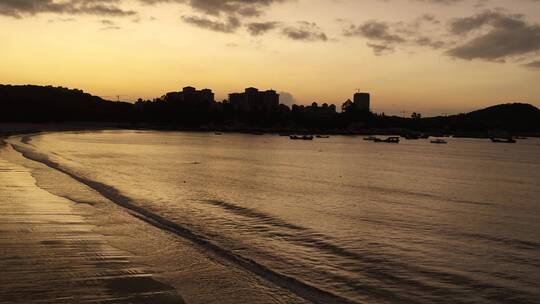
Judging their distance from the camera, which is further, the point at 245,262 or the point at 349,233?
the point at 349,233

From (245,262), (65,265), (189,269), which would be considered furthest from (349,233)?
(65,265)

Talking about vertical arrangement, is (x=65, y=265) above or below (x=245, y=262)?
above

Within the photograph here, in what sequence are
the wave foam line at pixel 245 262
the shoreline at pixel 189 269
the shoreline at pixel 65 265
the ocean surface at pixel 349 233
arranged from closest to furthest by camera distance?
1. the shoreline at pixel 65 265
2. the shoreline at pixel 189 269
3. the wave foam line at pixel 245 262
4. the ocean surface at pixel 349 233

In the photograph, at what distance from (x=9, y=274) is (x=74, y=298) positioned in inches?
89.6

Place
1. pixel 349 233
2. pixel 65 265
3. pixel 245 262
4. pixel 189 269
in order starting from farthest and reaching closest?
pixel 349 233
pixel 245 262
pixel 189 269
pixel 65 265

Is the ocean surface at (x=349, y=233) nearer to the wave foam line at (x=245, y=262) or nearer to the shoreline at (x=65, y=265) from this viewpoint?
the wave foam line at (x=245, y=262)

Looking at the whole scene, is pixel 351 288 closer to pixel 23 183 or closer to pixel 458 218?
pixel 458 218

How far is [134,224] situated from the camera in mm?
17391

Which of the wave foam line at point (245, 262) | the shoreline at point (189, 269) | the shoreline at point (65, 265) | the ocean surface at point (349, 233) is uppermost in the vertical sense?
the shoreline at point (65, 265)

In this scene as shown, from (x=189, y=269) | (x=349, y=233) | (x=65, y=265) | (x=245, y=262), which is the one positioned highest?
(x=65, y=265)

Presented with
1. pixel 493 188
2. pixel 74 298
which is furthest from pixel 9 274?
pixel 493 188

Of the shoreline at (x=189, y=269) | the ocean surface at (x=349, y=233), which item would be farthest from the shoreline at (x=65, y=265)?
the ocean surface at (x=349, y=233)

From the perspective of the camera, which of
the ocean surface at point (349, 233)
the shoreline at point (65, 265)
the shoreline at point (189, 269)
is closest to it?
the shoreline at point (65, 265)

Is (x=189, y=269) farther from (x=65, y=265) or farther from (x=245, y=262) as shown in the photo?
(x=65, y=265)
